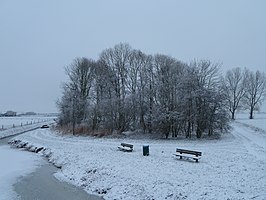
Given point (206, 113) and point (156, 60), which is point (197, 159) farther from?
point (156, 60)

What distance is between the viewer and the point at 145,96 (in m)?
43.2

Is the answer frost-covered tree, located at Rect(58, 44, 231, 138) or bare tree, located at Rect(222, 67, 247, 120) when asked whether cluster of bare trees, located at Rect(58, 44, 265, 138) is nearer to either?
frost-covered tree, located at Rect(58, 44, 231, 138)

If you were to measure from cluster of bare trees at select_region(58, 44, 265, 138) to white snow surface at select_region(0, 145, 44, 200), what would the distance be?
1697 cm

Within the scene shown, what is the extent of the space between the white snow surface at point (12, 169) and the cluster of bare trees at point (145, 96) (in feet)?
55.7

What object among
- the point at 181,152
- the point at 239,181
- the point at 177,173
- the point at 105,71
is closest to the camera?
the point at 239,181

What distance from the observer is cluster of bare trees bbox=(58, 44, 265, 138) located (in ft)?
121

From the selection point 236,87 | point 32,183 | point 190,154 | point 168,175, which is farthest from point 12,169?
point 236,87

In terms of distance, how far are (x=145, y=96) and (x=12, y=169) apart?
80.0ft

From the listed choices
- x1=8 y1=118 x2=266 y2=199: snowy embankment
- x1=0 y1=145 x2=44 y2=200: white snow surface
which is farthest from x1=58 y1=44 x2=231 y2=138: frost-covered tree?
x1=0 y1=145 x2=44 y2=200: white snow surface

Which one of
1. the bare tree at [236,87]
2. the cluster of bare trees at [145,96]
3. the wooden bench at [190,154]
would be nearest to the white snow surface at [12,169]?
the wooden bench at [190,154]

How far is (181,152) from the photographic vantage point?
2061cm

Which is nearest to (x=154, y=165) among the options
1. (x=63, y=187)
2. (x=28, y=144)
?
(x=63, y=187)

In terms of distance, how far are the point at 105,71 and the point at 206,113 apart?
2156 cm

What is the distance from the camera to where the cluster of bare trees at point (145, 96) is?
1448 inches
